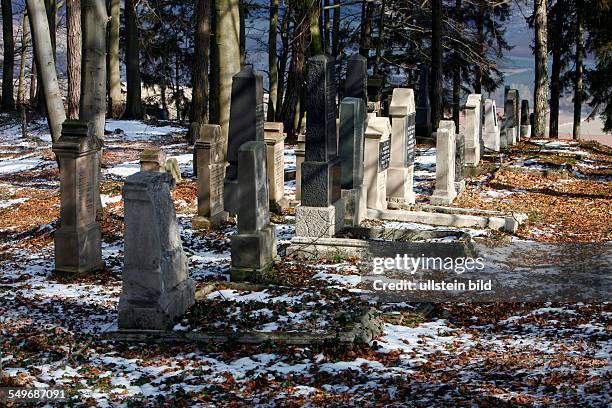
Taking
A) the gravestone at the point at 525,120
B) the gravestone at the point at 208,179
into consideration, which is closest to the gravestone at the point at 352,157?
the gravestone at the point at 208,179

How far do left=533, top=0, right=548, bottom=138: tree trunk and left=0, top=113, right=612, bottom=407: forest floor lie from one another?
1611 cm

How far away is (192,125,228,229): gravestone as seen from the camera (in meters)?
13.5

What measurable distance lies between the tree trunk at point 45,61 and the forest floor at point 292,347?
1963 mm

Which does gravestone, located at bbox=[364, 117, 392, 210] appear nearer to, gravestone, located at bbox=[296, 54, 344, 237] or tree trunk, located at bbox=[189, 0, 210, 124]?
gravestone, located at bbox=[296, 54, 344, 237]

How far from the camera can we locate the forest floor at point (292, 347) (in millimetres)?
6809

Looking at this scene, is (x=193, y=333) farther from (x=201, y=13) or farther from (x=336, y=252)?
(x=201, y=13)

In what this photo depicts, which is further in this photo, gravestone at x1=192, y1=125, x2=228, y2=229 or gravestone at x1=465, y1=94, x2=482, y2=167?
gravestone at x1=465, y1=94, x2=482, y2=167

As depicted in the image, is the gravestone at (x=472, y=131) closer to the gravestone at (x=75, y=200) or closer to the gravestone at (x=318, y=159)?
the gravestone at (x=318, y=159)

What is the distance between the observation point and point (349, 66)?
15641 mm

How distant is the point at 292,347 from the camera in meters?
7.93

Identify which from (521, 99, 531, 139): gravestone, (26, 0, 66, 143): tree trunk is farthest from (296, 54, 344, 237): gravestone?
(521, 99, 531, 139): gravestone

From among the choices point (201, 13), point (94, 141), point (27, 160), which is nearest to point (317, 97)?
point (94, 141)

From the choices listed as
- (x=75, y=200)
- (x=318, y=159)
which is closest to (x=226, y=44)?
(x=318, y=159)

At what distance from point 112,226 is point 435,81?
14145 mm
